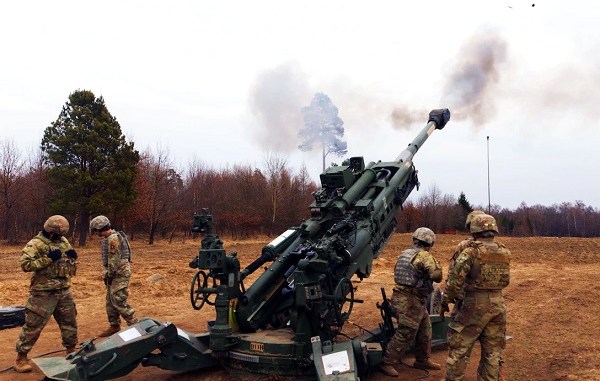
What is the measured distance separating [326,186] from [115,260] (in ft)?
10.8

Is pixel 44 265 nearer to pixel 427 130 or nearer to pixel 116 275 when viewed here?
pixel 116 275

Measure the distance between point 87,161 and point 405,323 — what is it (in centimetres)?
2423

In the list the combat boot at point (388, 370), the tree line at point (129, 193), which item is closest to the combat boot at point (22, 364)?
the combat boot at point (388, 370)

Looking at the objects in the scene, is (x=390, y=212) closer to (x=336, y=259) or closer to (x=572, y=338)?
(x=336, y=259)

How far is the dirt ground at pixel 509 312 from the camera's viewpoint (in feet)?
21.1

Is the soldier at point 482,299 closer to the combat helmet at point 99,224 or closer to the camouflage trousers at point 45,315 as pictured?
the camouflage trousers at point 45,315

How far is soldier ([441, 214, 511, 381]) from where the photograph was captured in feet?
18.1

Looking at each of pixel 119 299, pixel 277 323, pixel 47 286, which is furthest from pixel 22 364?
pixel 277 323

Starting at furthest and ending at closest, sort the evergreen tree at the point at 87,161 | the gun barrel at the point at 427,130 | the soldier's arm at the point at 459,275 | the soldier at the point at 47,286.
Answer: the evergreen tree at the point at 87,161
the gun barrel at the point at 427,130
the soldier at the point at 47,286
the soldier's arm at the point at 459,275

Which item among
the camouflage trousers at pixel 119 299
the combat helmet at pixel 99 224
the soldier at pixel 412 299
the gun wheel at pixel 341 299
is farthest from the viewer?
the camouflage trousers at pixel 119 299

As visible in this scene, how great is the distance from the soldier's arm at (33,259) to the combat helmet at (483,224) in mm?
5058

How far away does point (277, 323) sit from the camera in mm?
6605

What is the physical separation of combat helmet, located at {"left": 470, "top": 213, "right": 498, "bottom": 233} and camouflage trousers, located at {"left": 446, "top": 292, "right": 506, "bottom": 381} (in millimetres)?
675

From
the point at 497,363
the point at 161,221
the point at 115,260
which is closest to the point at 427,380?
the point at 497,363
